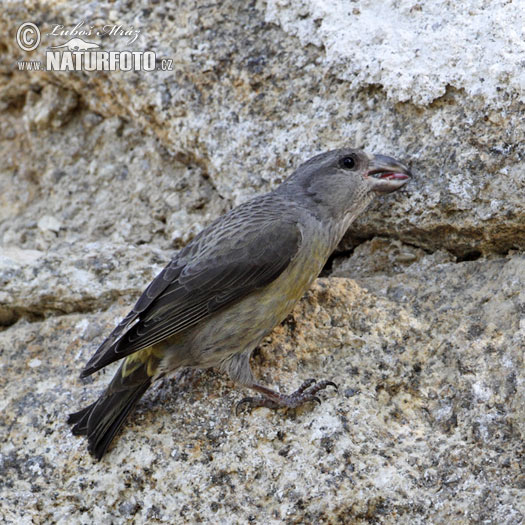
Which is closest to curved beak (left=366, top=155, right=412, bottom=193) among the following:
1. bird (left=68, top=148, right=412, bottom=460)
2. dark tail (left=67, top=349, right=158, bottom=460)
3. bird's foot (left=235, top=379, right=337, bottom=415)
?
bird (left=68, top=148, right=412, bottom=460)

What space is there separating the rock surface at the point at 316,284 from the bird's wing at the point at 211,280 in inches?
12.6

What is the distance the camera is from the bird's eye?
13.6 ft

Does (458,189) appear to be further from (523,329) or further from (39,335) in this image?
(39,335)

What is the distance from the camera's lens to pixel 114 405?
12.1ft

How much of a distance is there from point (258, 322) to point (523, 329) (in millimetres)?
1242

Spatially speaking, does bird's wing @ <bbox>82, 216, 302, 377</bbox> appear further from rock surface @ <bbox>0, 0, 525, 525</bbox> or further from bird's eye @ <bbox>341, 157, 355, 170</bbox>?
bird's eye @ <bbox>341, 157, 355, 170</bbox>

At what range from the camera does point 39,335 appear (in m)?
4.26

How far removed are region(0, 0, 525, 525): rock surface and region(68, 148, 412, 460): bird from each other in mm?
115

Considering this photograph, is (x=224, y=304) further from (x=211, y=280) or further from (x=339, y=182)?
(x=339, y=182)

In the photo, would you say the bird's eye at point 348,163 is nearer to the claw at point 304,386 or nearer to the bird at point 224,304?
the bird at point 224,304

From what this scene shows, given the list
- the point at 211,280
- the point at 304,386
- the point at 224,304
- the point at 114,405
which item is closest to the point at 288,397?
the point at 304,386

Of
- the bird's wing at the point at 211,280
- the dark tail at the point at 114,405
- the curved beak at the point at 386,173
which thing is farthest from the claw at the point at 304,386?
the curved beak at the point at 386,173

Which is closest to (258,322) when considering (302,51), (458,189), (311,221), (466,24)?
(311,221)

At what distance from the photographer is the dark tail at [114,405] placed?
3572mm
